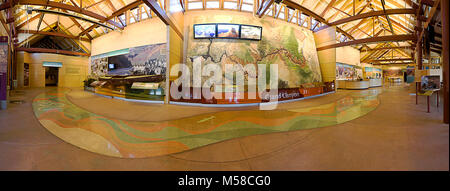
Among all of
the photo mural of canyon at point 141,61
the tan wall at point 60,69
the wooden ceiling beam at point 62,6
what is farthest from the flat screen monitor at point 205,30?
the tan wall at point 60,69

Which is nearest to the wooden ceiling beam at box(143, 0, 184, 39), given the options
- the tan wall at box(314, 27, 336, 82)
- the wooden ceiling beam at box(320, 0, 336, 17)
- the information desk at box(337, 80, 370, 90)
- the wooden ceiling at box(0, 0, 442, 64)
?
the wooden ceiling at box(0, 0, 442, 64)

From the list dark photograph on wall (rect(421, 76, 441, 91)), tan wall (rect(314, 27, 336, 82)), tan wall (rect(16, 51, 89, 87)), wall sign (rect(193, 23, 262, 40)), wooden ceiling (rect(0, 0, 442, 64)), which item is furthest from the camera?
tan wall (rect(16, 51, 89, 87))

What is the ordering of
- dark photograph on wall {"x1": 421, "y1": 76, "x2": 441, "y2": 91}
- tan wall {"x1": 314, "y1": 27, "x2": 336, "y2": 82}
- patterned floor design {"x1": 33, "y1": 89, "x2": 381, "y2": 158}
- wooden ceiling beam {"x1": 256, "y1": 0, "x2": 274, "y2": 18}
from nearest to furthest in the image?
patterned floor design {"x1": 33, "y1": 89, "x2": 381, "y2": 158}
dark photograph on wall {"x1": 421, "y1": 76, "x2": 441, "y2": 91}
wooden ceiling beam {"x1": 256, "y1": 0, "x2": 274, "y2": 18}
tan wall {"x1": 314, "y1": 27, "x2": 336, "y2": 82}

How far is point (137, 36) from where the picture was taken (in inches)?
376

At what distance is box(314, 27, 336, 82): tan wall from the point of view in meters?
11.0

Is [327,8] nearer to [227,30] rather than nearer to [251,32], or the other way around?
[251,32]

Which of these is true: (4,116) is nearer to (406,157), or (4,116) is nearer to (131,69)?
(131,69)

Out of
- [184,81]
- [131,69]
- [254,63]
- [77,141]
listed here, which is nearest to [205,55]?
[184,81]

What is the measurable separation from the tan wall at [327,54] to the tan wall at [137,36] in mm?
11316

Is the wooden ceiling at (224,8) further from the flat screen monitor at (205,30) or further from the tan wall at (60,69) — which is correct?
the tan wall at (60,69)

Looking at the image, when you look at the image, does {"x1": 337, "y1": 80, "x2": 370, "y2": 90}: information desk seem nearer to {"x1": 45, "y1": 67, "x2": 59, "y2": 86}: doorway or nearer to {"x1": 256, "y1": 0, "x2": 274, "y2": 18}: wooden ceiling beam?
{"x1": 256, "y1": 0, "x2": 274, "y2": 18}: wooden ceiling beam

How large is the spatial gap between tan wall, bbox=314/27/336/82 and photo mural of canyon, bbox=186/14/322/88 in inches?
42.7

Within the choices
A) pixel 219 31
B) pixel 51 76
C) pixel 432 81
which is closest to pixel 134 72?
pixel 219 31

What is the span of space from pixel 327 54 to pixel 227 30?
27.4 ft
